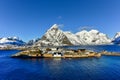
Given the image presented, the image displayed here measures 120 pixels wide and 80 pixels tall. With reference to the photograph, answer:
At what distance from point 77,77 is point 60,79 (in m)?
7.60

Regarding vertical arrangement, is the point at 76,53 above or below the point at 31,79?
above

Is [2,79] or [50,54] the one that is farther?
[50,54]

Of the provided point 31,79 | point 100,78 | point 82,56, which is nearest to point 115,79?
point 100,78

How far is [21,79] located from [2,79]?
7.92 m

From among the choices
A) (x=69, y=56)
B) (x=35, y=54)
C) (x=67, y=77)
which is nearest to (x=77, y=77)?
(x=67, y=77)

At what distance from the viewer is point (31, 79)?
67.1 meters

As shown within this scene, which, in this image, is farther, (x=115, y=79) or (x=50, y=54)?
(x=50, y=54)

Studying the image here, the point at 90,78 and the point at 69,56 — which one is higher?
the point at 69,56

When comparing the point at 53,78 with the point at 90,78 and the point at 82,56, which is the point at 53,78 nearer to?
the point at 90,78

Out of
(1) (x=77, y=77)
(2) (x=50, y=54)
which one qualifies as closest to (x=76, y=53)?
(2) (x=50, y=54)

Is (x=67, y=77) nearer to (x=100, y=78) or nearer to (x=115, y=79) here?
(x=100, y=78)

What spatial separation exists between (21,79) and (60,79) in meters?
15.0

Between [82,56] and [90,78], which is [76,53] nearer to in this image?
[82,56]

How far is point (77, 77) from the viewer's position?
69.4 m
